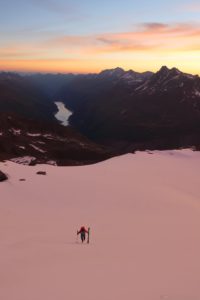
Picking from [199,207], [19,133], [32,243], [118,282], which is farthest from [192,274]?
[19,133]

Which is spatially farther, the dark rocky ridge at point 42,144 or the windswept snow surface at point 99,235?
the dark rocky ridge at point 42,144

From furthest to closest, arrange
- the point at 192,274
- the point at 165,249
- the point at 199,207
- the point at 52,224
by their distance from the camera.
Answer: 1. the point at 199,207
2. the point at 52,224
3. the point at 165,249
4. the point at 192,274

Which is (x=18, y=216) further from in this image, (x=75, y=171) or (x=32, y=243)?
(x=75, y=171)

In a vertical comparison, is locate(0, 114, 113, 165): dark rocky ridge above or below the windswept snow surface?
below

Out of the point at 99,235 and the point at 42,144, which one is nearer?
the point at 99,235

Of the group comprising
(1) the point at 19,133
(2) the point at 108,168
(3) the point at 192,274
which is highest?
(3) the point at 192,274

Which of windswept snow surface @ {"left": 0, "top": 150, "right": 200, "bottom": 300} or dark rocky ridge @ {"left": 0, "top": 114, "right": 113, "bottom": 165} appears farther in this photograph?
dark rocky ridge @ {"left": 0, "top": 114, "right": 113, "bottom": 165}

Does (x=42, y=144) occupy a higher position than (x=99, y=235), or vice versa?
(x=99, y=235)

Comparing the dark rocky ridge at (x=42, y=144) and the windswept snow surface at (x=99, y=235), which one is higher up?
the windswept snow surface at (x=99, y=235)
